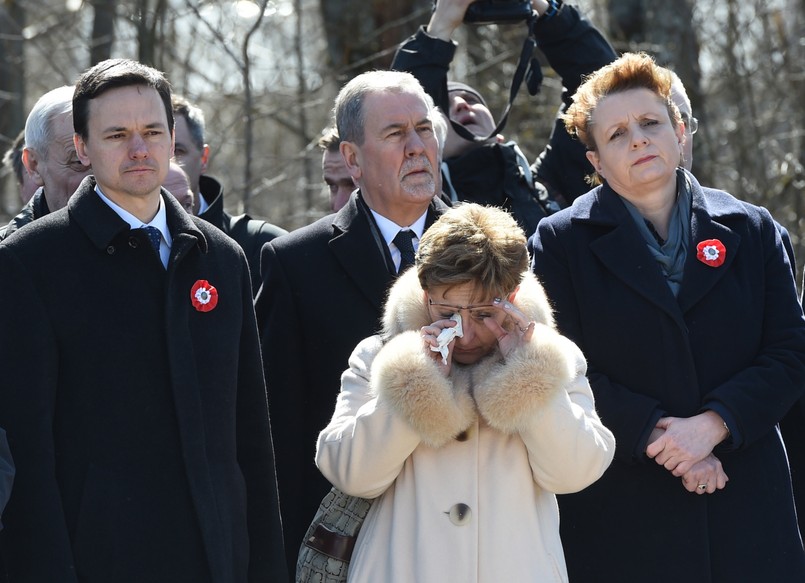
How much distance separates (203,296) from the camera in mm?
3568

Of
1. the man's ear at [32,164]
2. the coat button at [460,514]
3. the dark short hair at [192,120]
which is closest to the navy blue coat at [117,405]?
the coat button at [460,514]

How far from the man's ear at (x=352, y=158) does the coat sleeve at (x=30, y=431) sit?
145 cm

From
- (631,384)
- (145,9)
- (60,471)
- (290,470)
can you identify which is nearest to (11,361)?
(60,471)

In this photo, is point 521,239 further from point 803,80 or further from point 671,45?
point 803,80

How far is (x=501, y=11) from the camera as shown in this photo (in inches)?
197

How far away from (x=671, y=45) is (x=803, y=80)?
2070 millimetres

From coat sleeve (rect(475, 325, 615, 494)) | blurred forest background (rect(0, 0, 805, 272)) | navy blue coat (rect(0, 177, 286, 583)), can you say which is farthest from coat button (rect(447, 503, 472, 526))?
blurred forest background (rect(0, 0, 805, 272))

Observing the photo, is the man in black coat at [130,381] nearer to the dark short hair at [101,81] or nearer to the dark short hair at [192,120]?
the dark short hair at [101,81]

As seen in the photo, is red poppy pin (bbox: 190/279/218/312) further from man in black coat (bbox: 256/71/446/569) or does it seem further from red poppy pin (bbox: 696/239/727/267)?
red poppy pin (bbox: 696/239/727/267)

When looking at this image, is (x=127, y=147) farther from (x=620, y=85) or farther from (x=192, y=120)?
(x=192, y=120)

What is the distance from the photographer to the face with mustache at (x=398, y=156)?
4258 mm

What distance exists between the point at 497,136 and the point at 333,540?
7.92ft

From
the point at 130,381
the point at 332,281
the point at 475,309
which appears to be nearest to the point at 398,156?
the point at 332,281

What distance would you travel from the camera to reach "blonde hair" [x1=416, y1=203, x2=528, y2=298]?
325 centimetres
